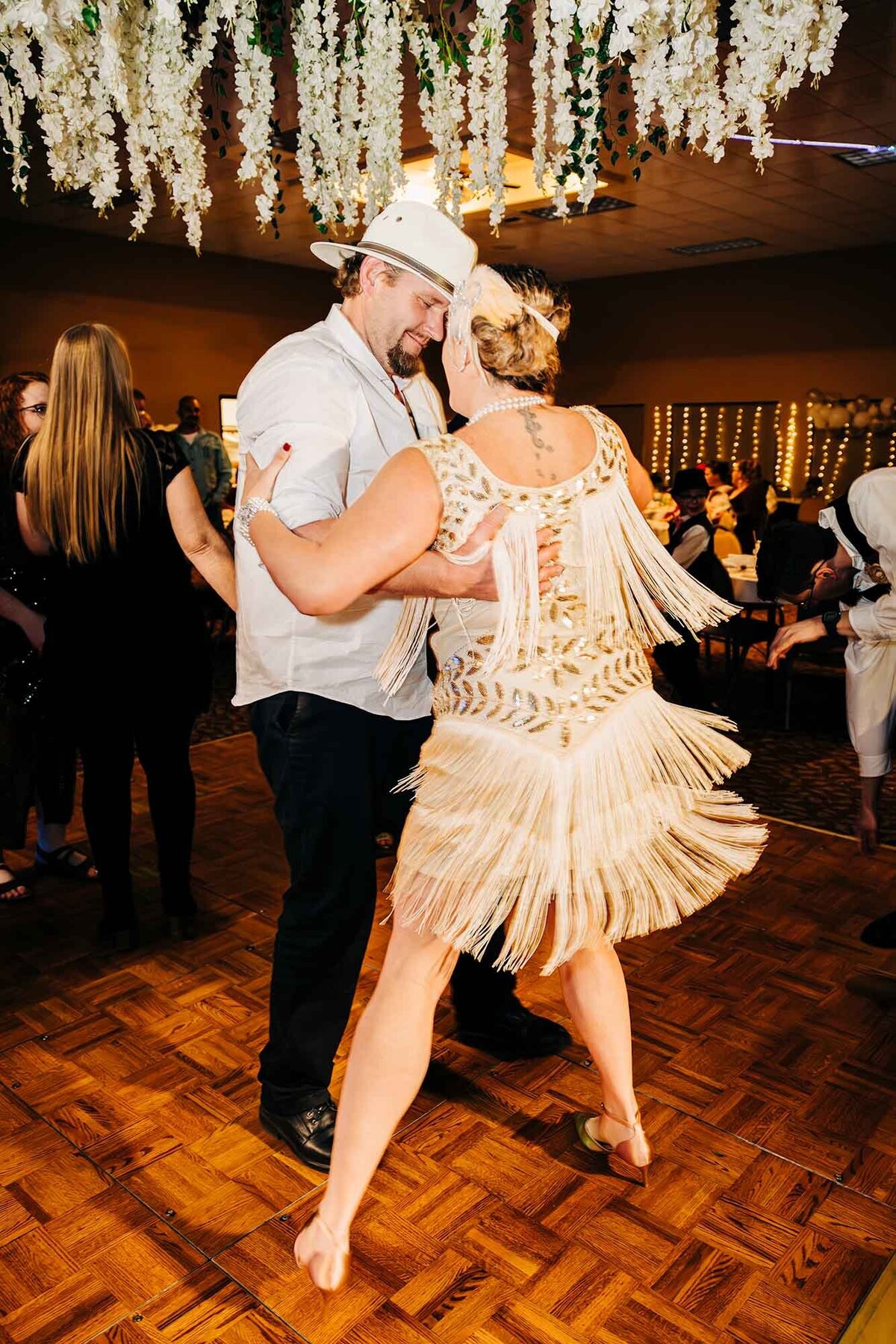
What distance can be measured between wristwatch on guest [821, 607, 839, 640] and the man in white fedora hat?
4.70ft

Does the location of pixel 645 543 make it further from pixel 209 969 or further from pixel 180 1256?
pixel 209 969

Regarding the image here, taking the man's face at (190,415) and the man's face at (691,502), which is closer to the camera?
the man's face at (691,502)

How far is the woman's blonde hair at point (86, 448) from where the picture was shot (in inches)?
99.3

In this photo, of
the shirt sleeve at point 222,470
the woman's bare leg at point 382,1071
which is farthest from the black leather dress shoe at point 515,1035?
the shirt sleeve at point 222,470

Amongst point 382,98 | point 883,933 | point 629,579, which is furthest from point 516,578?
point 883,933

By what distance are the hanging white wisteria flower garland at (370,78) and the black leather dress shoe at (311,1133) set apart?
189 cm

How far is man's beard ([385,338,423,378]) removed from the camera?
186cm

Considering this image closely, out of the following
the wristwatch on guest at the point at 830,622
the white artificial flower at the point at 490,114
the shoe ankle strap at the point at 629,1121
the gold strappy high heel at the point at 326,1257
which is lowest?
the gold strappy high heel at the point at 326,1257

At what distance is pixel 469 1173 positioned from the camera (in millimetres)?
1927

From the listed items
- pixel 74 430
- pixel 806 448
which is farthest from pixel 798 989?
pixel 806 448

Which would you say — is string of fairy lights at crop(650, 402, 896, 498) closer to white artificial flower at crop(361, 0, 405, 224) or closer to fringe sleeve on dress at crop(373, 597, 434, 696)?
white artificial flower at crop(361, 0, 405, 224)

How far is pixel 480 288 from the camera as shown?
4.79ft

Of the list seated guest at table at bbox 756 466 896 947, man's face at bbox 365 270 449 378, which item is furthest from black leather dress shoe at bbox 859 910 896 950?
man's face at bbox 365 270 449 378

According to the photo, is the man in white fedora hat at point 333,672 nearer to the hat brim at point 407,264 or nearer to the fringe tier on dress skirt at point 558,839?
the hat brim at point 407,264
